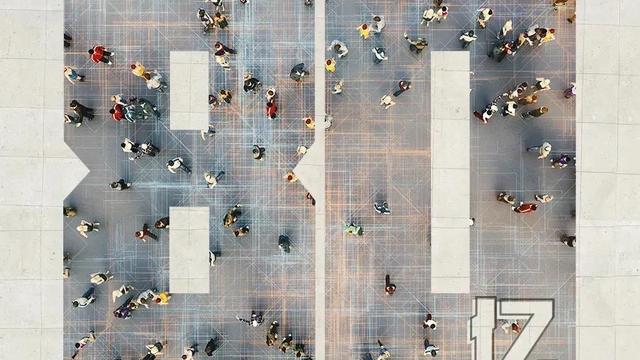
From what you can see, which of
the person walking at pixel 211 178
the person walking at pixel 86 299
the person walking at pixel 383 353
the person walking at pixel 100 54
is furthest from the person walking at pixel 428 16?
the person walking at pixel 86 299

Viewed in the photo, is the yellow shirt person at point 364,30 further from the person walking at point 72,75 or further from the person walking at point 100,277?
the person walking at point 100,277

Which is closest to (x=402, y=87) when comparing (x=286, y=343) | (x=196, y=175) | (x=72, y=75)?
(x=196, y=175)

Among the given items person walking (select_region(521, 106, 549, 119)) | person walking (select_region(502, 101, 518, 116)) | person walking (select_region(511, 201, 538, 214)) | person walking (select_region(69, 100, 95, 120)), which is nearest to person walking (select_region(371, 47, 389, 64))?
person walking (select_region(502, 101, 518, 116))

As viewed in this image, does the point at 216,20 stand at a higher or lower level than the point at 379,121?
higher

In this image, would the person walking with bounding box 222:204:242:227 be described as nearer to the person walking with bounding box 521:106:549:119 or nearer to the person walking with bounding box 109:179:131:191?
the person walking with bounding box 109:179:131:191
